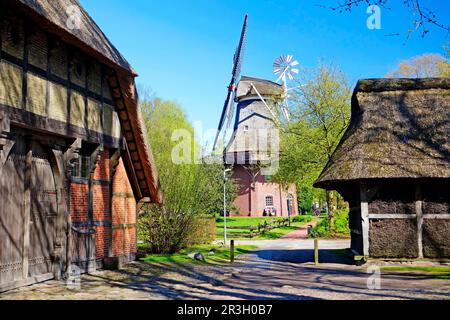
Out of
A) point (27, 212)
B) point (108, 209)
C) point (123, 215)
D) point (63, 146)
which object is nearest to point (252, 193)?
point (123, 215)

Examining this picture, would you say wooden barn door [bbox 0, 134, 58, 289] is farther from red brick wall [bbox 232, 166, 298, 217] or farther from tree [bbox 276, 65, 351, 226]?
red brick wall [bbox 232, 166, 298, 217]

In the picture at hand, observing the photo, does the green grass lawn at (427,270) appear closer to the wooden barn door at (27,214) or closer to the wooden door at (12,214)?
the wooden barn door at (27,214)

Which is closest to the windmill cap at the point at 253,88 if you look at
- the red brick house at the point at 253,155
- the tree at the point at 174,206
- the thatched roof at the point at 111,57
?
the red brick house at the point at 253,155

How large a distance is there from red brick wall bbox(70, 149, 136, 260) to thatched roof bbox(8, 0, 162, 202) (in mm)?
626

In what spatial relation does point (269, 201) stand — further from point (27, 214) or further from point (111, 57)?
point (27, 214)

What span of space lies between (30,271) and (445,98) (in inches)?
606

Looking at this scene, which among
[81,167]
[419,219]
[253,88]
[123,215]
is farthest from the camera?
[253,88]

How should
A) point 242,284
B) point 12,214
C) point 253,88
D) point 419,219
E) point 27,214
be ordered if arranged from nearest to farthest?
point 12,214
point 27,214
point 242,284
point 419,219
point 253,88

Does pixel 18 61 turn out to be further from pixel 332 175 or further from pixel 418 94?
pixel 418 94

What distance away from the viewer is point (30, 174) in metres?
11.7

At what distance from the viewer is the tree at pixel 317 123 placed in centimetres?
3244

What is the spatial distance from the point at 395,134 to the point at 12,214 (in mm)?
12728

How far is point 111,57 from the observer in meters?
13.4

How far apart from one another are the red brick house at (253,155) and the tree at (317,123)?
1743cm
